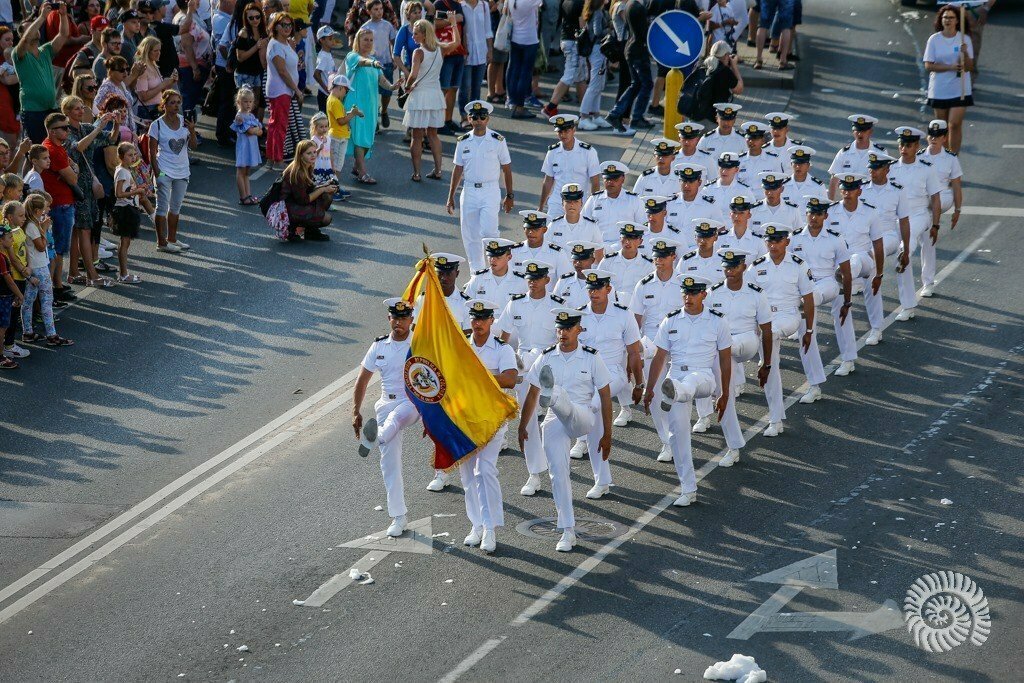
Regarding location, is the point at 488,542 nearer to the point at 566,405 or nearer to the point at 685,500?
the point at 566,405

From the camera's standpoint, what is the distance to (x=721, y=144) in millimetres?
18531

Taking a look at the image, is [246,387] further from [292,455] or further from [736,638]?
[736,638]

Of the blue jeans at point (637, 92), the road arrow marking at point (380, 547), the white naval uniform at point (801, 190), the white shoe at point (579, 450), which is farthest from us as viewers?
the blue jeans at point (637, 92)

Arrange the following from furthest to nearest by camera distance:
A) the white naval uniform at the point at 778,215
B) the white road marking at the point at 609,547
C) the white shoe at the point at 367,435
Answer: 1. the white naval uniform at the point at 778,215
2. the white shoe at the point at 367,435
3. the white road marking at the point at 609,547

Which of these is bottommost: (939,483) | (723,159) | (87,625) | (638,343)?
(87,625)

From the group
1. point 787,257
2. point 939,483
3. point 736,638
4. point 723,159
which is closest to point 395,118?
point 723,159

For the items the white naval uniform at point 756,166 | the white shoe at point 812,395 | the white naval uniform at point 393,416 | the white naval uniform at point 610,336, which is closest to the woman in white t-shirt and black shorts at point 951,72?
the white naval uniform at point 756,166

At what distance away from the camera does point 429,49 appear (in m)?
21.5

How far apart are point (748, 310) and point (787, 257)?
39.2 inches

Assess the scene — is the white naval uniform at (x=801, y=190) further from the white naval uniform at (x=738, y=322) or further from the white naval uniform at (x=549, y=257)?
the white naval uniform at (x=738, y=322)

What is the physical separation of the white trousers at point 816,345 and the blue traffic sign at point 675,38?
Result: 13.3ft

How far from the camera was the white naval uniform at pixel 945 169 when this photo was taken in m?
17.5

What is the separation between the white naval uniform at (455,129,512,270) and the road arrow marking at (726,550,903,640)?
722 cm

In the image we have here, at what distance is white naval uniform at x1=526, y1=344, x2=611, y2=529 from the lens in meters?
12.3
